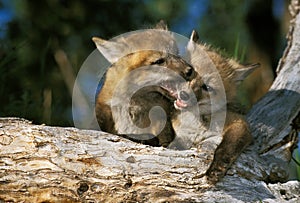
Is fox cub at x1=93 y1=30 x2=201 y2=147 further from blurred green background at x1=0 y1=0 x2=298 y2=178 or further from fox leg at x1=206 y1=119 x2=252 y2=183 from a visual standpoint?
blurred green background at x1=0 y1=0 x2=298 y2=178

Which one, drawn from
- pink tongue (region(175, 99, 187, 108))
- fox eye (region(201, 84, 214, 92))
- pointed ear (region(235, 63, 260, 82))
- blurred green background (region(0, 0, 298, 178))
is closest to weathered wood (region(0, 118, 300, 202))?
pink tongue (region(175, 99, 187, 108))

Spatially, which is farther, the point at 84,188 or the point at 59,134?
→ the point at 59,134

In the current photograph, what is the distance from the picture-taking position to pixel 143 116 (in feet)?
12.9

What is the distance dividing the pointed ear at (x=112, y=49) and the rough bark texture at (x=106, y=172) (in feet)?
2.54

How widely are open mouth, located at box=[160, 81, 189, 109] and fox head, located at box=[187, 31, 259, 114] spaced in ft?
0.41

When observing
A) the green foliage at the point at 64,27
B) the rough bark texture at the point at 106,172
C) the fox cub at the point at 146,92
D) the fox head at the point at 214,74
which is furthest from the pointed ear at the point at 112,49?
the green foliage at the point at 64,27

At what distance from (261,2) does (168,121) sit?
557cm

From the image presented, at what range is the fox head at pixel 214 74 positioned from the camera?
3.93 meters

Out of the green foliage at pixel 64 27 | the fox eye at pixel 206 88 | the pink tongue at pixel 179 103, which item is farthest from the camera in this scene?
the green foliage at pixel 64 27

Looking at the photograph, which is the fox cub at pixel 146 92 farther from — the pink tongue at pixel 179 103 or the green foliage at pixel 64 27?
the green foliage at pixel 64 27

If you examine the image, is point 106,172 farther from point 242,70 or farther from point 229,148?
point 242,70

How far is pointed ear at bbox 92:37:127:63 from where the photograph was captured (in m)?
4.11

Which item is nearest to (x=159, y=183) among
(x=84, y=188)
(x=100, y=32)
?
(x=84, y=188)

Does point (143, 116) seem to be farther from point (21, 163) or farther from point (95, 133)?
point (21, 163)
